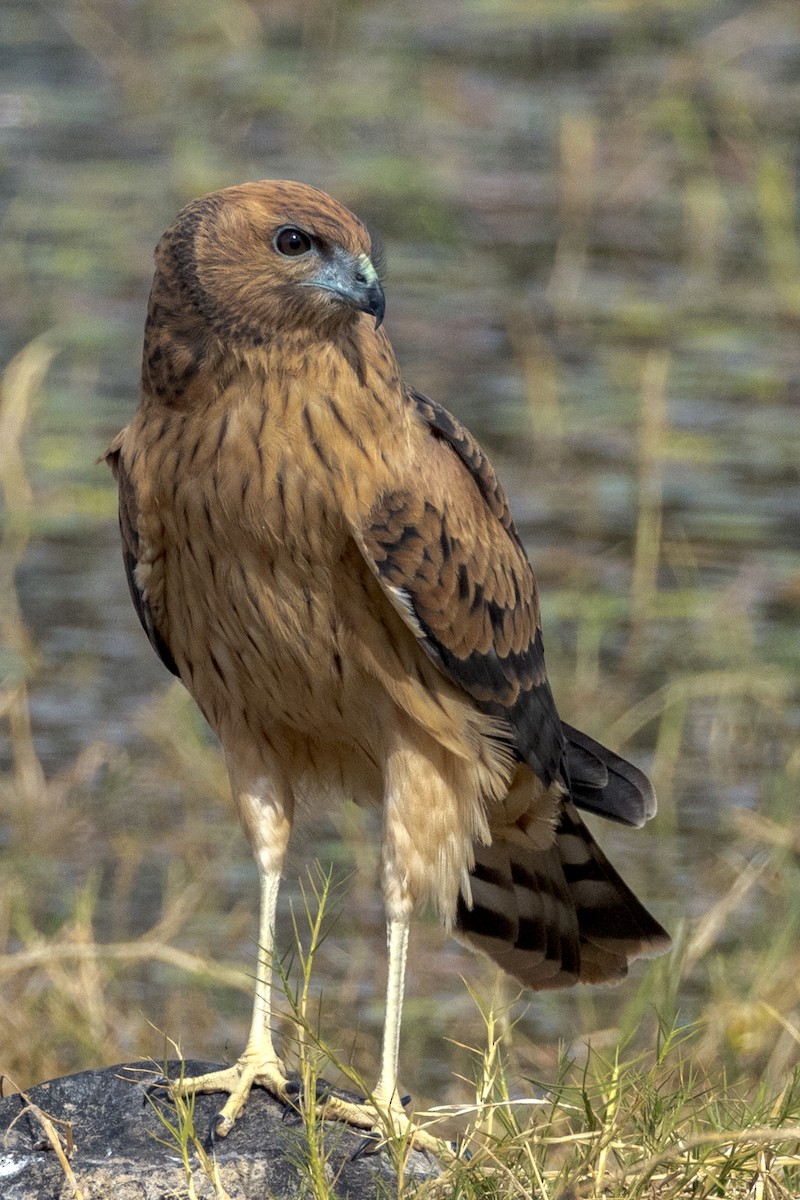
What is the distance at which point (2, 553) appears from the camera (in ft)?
29.0

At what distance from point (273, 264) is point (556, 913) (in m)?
1.76

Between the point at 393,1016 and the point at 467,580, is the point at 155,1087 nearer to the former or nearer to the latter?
the point at 393,1016


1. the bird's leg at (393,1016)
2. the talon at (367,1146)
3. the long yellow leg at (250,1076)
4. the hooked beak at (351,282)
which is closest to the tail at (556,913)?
the bird's leg at (393,1016)

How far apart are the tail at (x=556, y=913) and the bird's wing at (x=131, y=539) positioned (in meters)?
0.95

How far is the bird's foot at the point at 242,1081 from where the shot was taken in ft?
15.0

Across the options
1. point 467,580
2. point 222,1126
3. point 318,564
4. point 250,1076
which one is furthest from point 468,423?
point 222,1126

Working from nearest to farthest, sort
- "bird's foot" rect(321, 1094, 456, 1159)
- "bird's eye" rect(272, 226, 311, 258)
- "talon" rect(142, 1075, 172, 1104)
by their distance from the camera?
1. "bird's foot" rect(321, 1094, 456, 1159)
2. "talon" rect(142, 1075, 172, 1104)
3. "bird's eye" rect(272, 226, 311, 258)

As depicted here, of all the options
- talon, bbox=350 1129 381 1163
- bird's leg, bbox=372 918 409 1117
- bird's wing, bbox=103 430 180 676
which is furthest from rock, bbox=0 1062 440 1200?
bird's wing, bbox=103 430 180 676

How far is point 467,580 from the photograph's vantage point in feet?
16.4

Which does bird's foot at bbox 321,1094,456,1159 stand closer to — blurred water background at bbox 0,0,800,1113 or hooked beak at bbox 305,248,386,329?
blurred water background at bbox 0,0,800,1113

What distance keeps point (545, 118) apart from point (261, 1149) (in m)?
9.89

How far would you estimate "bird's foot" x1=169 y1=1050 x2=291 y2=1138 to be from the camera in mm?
4570

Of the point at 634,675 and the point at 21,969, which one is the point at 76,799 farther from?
the point at 634,675

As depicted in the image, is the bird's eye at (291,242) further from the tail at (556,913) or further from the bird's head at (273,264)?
the tail at (556,913)
